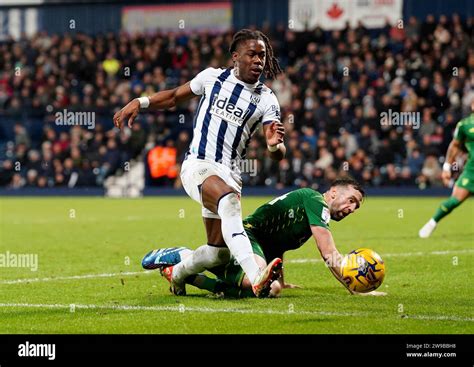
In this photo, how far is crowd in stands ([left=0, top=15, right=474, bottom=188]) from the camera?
26.4 metres

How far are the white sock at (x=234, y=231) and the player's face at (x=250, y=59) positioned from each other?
1.10 metres

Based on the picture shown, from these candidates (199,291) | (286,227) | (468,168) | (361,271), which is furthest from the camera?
(468,168)

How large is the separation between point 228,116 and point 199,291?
5.83 ft

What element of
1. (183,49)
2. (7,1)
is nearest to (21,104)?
(183,49)

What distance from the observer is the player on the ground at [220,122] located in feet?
26.6

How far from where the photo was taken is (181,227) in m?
16.9

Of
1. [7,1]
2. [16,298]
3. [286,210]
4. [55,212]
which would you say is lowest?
[55,212]

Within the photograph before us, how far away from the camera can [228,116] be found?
8352 millimetres

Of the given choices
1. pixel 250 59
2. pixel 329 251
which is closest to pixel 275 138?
pixel 250 59

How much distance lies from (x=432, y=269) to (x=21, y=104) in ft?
78.4

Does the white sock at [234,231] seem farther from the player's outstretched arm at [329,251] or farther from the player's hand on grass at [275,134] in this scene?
the player's outstretched arm at [329,251]

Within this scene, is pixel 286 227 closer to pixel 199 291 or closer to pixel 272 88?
pixel 199 291
